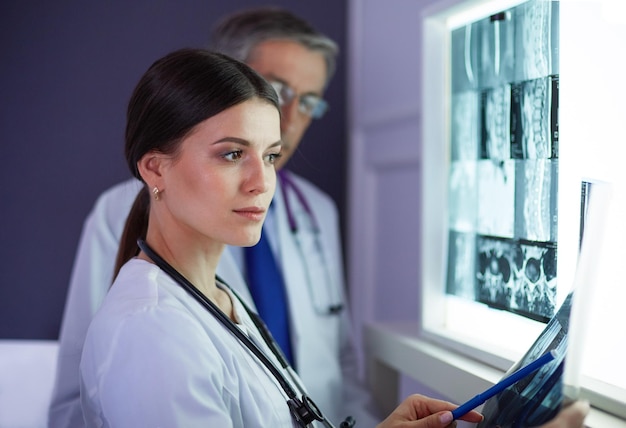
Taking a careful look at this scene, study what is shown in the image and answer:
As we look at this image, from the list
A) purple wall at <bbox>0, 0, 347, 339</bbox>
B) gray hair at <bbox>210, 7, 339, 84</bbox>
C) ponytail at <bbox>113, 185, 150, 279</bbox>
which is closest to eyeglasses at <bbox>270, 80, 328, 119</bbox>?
gray hair at <bbox>210, 7, 339, 84</bbox>

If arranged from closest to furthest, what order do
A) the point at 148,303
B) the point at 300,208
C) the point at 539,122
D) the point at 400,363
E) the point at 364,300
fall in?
1. the point at 148,303
2. the point at 539,122
3. the point at 400,363
4. the point at 300,208
5. the point at 364,300

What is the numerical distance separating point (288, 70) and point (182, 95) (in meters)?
0.61

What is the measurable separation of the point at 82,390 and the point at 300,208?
81 cm

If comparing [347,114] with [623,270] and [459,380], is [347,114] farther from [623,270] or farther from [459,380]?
[623,270]

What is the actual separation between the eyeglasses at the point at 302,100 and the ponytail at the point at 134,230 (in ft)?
1.57

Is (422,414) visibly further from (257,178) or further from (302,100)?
(302,100)

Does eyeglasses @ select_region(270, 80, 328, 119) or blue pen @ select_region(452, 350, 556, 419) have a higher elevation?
eyeglasses @ select_region(270, 80, 328, 119)

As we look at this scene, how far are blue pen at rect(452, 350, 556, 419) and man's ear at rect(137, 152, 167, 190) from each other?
1.55 ft

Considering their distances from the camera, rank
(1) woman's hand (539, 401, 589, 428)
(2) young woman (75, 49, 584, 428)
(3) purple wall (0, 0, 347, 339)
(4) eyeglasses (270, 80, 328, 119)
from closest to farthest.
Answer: (1) woman's hand (539, 401, 589, 428)
(2) young woman (75, 49, 584, 428)
(4) eyeglasses (270, 80, 328, 119)
(3) purple wall (0, 0, 347, 339)

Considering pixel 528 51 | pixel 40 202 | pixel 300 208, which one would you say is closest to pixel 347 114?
pixel 300 208

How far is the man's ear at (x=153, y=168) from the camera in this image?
86 centimetres

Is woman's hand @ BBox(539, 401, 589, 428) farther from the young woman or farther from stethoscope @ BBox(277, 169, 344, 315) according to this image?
stethoscope @ BBox(277, 169, 344, 315)

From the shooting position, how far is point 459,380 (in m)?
0.99

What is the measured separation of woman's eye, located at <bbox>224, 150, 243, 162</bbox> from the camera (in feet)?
2.73
